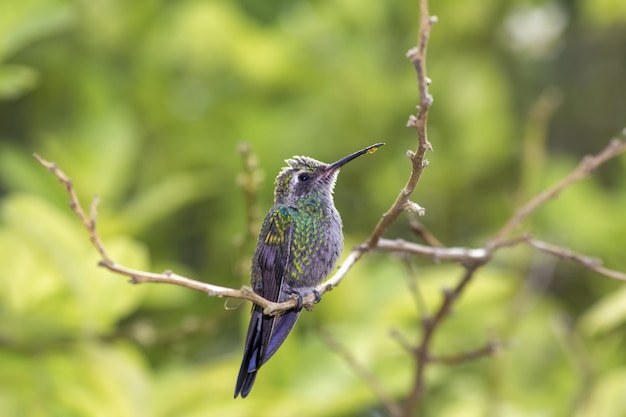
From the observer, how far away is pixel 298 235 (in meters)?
2.22

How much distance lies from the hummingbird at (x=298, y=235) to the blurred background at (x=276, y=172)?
2.85ft

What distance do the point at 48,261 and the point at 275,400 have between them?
3.10ft

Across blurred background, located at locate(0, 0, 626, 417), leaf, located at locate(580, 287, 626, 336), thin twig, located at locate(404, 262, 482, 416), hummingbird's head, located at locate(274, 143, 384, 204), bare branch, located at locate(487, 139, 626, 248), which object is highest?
blurred background, located at locate(0, 0, 626, 417)

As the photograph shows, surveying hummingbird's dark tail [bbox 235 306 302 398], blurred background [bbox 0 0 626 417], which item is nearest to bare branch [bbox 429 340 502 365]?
blurred background [bbox 0 0 626 417]

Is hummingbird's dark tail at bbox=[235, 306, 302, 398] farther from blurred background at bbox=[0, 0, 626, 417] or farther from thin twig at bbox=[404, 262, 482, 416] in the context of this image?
blurred background at bbox=[0, 0, 626, 417]

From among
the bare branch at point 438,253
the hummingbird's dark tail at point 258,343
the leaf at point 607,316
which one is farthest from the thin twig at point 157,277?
the leaf at point 607,316

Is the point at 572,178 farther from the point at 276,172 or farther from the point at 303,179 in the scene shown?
the point at 276,172

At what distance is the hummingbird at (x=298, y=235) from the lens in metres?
2.09

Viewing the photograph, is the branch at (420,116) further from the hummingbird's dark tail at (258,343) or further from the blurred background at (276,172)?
the blurred background at (276,172)

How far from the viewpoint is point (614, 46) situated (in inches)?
222

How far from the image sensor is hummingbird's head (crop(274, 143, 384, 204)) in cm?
218

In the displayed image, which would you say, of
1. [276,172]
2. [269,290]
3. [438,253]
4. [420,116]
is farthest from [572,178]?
[276,172]

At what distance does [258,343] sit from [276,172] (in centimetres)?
257

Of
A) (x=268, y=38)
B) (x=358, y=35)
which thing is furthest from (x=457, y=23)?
(x=268, y=38)
